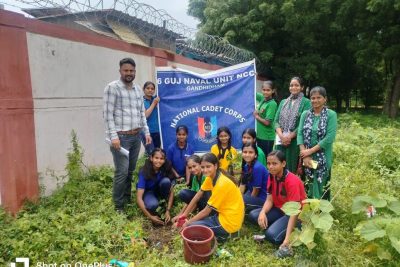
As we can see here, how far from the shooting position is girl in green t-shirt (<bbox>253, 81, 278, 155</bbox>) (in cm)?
505

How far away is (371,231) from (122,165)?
2686 mm

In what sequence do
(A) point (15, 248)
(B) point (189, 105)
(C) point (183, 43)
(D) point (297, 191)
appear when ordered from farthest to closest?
1. (C) point (183, 43)
2. (B) point (189, 105)
3. (D) point (297, 191)
4. (A) point (15, 248)

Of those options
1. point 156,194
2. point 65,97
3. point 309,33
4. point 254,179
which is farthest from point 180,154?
point 309,33

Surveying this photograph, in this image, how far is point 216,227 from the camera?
11.5 feet

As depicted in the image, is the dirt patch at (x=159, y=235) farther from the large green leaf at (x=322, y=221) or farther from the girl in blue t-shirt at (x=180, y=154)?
the large green leaf at (x=322, y=221)

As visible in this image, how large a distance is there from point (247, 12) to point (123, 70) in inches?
556

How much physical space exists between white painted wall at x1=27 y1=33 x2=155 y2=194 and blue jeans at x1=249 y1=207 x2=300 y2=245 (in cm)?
271

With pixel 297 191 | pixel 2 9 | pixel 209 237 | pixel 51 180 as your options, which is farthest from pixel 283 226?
pixel 2 9

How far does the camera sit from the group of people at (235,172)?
352 centimetres

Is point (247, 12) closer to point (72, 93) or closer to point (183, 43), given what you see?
point (183, 43)

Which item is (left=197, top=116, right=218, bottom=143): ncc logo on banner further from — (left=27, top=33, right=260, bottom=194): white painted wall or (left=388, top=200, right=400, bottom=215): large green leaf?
(left=388, top=200, right=400, bottom=215): large green leaf

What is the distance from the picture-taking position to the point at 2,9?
11.8 ft

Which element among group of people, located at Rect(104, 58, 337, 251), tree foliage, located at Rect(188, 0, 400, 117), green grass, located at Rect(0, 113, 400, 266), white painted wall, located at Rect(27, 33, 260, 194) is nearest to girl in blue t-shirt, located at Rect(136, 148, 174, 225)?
group of people, located at Rect(104, 58, 337, 251)

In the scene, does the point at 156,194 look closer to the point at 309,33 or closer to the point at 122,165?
the point at 122,165
